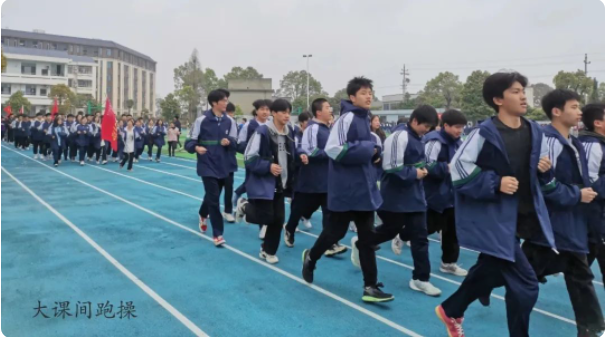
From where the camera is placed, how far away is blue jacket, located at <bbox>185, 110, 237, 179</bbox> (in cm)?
616

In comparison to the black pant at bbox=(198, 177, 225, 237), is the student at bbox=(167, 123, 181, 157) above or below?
above

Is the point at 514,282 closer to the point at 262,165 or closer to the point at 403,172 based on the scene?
the point at 403,172

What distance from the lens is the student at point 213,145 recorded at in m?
6.08

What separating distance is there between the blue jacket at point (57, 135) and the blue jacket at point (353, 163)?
14.0 meters

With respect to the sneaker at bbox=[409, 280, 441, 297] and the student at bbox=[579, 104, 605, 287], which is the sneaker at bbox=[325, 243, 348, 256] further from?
the student at bbox=[579, 104, 605, 287]

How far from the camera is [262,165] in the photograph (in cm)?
508

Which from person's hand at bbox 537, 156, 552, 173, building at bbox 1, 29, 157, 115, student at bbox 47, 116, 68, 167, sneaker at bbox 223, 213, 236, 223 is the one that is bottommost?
sneaker at bbox 223, 213, 236, 223

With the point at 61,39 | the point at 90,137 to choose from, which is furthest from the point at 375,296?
the point at 61,39

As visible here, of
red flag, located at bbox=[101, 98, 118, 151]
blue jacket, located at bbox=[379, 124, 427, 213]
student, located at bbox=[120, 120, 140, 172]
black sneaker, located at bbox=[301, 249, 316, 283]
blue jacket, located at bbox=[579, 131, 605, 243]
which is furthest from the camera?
red flag, located at bbox=[101, 98, 118, 151]

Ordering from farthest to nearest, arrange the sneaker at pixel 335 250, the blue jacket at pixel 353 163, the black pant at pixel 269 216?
1. the sneaker at pixel 335 250
2. the black pant at pixel 269 216
3. the blue jacket at pixel 353 163

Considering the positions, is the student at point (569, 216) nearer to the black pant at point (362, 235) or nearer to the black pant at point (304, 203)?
the black pant at point (362, 235)

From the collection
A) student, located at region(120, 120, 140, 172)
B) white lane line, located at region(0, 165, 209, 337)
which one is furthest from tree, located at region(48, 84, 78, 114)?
white lane line, located at region(0, 165, 209, 337)

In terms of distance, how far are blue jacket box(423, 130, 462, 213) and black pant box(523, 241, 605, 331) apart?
1.49 m

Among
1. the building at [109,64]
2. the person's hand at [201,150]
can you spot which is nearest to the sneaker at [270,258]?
the person's hand at [201,150]
